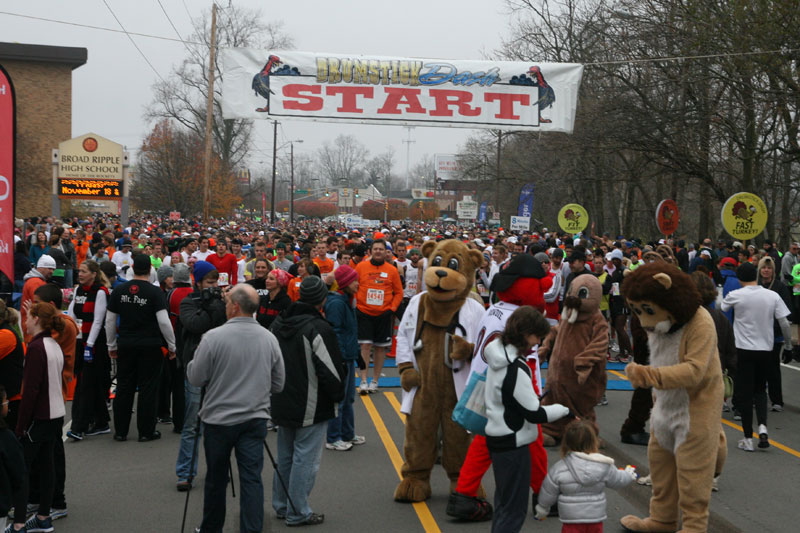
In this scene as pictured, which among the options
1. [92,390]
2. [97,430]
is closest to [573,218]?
[97,430]

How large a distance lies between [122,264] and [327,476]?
348 inches

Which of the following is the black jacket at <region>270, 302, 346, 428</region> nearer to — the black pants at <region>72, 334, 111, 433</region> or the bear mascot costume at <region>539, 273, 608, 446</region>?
the bear mascot costume at <region>539, 273, 608, 446</region>

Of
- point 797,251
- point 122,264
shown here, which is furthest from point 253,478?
point 797,251

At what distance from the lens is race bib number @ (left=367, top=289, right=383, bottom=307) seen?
10695 mm

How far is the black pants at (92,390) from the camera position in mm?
8391

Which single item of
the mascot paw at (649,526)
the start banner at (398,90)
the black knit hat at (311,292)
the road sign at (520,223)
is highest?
the start banner at (398,90)

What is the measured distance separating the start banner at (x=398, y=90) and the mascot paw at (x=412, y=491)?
7384 mm

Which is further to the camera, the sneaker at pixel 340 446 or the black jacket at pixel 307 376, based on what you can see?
the sneaker at pixel 340 446

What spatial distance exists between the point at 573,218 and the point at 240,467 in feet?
69.2

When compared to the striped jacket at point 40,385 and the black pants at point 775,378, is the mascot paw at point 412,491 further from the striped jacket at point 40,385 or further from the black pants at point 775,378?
the black pants at point 775,378

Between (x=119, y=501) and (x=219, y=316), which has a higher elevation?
(x=219, y=316)

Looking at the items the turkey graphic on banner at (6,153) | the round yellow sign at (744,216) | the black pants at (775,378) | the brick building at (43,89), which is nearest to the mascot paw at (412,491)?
the turkey graphic on banner at (6,153)

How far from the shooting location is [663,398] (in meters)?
5.77

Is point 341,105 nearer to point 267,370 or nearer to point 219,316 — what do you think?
point 219,316
